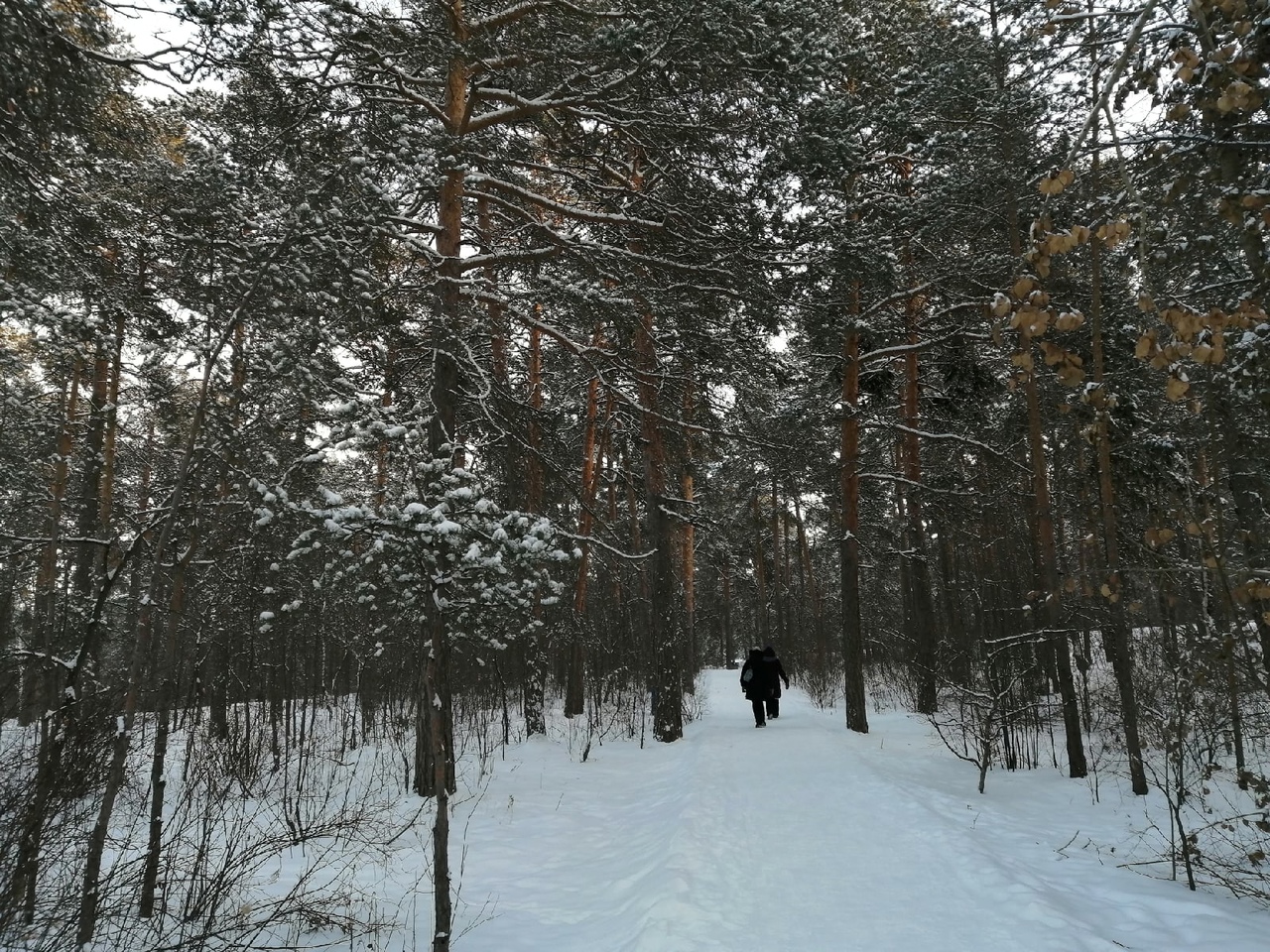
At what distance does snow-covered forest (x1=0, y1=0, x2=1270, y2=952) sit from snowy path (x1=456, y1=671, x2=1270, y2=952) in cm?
6

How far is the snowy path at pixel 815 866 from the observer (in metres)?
4.29

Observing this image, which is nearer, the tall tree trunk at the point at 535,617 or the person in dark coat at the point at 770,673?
the tall tree trunk at the point at 535,617

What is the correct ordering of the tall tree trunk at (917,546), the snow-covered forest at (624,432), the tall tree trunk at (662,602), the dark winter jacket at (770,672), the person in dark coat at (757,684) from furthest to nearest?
the dark winter jacket at (770,672) < the person in dark coat at (757,684) < the tall tree trunk at (917,546) < the tall tree trunk at (662,602) < the snow-covered forest at (624,432)

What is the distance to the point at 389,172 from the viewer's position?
24.9 feet

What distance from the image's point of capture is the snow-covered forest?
4.09 m

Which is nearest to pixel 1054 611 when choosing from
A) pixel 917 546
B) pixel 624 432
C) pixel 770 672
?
pixel 917 546

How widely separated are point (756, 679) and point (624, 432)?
552 cm

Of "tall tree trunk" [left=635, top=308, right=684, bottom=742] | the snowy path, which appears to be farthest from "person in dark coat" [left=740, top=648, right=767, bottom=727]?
the snowy path

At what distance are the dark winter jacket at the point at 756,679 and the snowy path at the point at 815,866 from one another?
3.75 m

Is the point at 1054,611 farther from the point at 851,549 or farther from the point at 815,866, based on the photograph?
the point at 815,866

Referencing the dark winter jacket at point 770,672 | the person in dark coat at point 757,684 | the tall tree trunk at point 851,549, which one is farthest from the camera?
the dark winter jacket at point 770,672

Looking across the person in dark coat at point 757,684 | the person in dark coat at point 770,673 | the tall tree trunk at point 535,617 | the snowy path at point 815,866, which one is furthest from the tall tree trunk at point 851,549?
the tall tree trunk at point 535,617

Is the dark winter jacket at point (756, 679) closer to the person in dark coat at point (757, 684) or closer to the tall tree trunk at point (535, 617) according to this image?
→ the person in dark coat at point (757, 684)

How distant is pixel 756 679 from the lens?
44.5 feet
